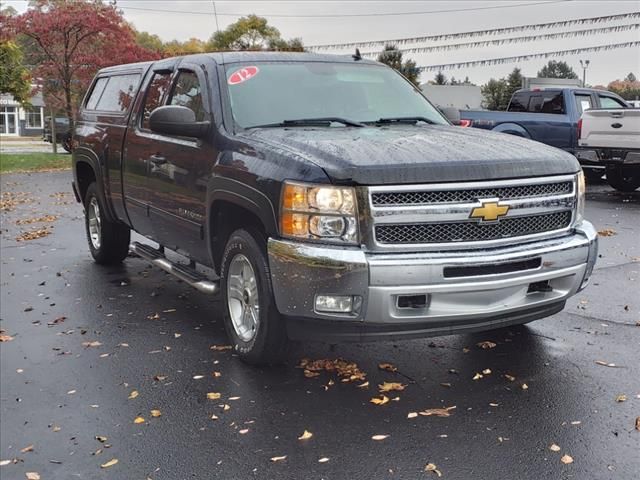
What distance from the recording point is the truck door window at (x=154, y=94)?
5918mm

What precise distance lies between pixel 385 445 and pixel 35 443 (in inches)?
73.8

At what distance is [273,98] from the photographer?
505 centimetres

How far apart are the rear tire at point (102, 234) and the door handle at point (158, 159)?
175 centimetres

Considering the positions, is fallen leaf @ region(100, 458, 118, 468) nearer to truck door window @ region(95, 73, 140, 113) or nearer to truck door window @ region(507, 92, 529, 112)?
truck door window @ region(95, 73, 140, 113)

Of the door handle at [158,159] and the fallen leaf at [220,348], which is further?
the door handle at [158,159]

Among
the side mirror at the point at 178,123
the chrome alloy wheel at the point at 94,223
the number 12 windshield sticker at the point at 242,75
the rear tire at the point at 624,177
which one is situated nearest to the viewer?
the side mirror at the point at 178,123

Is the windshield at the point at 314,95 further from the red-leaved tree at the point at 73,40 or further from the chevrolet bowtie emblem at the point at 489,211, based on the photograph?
the red-leaved tree at the point at 73,40

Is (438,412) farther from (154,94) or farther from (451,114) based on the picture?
(154,94)

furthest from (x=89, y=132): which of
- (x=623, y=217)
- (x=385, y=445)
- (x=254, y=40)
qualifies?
(x=254, y=40)

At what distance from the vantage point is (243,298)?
4.57 meters

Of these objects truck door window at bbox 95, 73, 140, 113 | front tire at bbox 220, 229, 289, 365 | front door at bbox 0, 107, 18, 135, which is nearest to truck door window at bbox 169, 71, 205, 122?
truck door window at bbox 95, 73, 140, 113

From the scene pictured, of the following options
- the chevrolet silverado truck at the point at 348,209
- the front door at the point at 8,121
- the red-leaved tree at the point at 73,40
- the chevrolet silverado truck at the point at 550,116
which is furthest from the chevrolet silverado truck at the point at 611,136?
the front door at the point at 8,121

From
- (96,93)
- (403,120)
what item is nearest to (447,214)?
(403,120)

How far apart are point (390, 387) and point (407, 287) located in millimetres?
854
